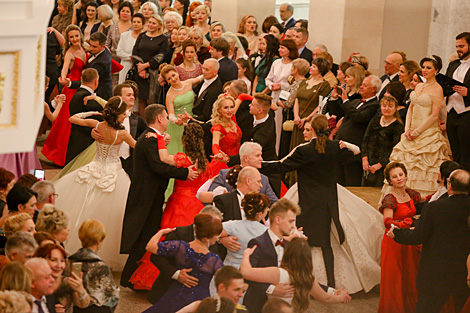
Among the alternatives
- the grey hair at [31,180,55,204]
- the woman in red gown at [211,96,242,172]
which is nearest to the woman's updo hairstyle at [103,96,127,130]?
the woman in red gown at [211,96,242,172]

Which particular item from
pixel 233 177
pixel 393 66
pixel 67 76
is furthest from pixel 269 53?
pixel 233 177

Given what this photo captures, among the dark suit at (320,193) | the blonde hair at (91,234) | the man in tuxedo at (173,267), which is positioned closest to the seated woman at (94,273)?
the blonde hair at (91,234)

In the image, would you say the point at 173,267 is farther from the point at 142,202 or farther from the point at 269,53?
the point at 269,53

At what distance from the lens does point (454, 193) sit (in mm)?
5902

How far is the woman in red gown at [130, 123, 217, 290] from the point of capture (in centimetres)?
659

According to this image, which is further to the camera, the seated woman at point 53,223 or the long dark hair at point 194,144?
the long dark hair at point 194,144

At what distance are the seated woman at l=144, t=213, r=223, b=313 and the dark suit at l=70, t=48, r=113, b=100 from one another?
5101 mm

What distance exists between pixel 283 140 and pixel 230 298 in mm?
5326

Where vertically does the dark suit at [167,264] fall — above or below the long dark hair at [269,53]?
below

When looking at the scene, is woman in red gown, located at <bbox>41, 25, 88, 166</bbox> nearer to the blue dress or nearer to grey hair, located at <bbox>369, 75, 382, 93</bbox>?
grey hair, located at <bbox>369, 75, 382, 93</bbox>

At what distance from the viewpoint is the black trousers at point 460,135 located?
29.0 ft

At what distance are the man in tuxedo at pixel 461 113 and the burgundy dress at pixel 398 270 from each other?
8.34ft

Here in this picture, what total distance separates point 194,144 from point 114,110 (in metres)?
0.87

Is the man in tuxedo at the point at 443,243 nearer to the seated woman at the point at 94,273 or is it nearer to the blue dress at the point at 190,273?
the blue dress at the point at 190,273
